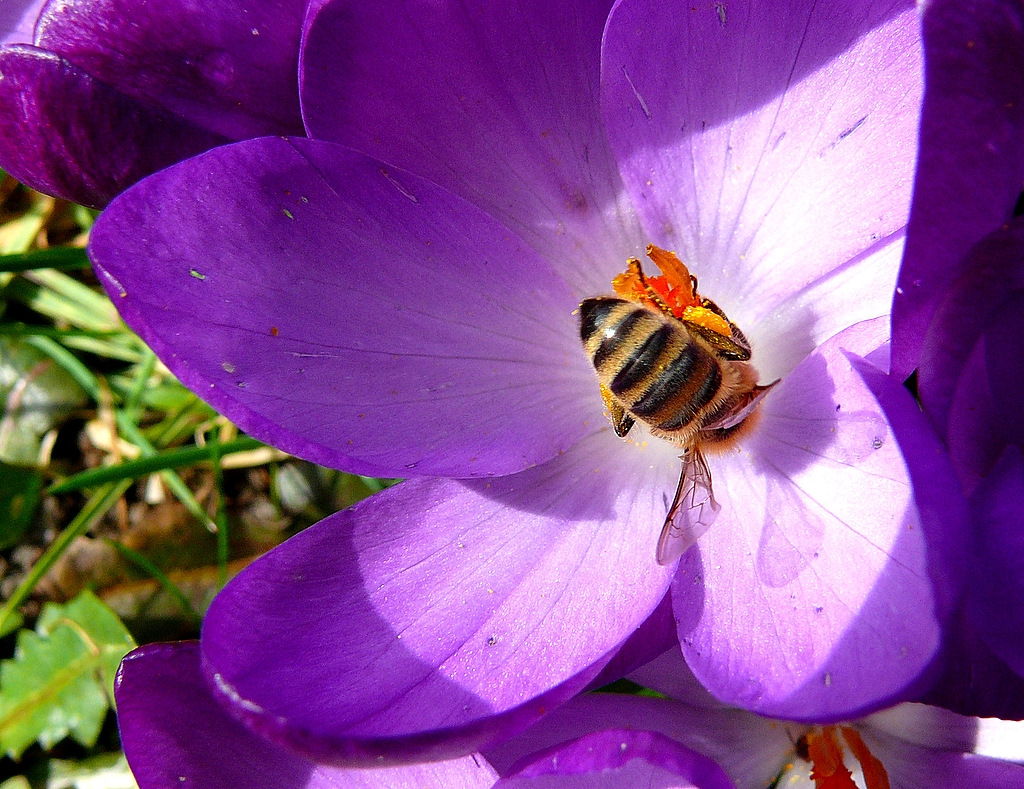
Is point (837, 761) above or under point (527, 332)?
under

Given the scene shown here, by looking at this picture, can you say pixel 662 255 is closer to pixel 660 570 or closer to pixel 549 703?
pixel 660 570

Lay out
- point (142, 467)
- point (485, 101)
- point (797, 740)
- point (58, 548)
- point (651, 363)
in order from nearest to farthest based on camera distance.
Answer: point (651, 363) → point (485, 101) → point (797, 740) → point (142, 467) → point (58, 548)

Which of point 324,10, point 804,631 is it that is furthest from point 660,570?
point 324,10

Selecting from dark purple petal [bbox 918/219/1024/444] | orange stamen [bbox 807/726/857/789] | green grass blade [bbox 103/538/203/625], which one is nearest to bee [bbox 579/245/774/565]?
dark purple petal [bbox 918/219/1024/444]

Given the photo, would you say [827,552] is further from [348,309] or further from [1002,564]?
[348,309]

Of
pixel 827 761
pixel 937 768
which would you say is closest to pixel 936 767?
pixel 937 768

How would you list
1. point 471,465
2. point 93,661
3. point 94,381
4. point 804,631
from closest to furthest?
1. point 804,631
2. point 471,465
3. point 93,661
4. point 94,381
